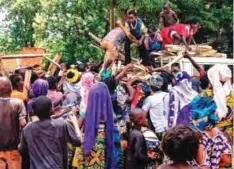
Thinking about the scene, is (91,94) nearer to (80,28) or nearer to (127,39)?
(127,39)

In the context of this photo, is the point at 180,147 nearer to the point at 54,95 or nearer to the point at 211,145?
the point at 211,145

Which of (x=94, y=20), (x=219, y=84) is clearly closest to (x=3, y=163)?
(x=219, y=84)

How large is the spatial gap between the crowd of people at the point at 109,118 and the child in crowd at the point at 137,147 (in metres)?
0.01

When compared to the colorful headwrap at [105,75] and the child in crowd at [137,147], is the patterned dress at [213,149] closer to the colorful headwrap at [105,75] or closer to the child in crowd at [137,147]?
the child in crowd at [137,147]

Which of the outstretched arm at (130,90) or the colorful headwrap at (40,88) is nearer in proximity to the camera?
the colorful headwrap at (40,88)

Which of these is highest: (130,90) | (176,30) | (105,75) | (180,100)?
(176,30)

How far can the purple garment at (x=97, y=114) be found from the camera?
7.29 meters

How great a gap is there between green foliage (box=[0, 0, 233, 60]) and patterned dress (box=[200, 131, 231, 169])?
1107 centimetres

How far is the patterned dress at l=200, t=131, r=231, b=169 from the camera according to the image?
5238mm

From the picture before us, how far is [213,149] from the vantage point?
5.29m

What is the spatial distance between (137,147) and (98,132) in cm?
81

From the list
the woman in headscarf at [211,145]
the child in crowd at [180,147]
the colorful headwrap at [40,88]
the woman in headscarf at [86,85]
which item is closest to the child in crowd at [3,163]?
the colorful headwrap at [40,88]

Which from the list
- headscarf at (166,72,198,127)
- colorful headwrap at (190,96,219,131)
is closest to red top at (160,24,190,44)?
headscarf at (166,72,198,127)

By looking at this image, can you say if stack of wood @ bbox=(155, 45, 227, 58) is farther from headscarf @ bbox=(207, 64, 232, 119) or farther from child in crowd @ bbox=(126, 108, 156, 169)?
child in crowd @ bbox=(126, 108, 156, 169)
